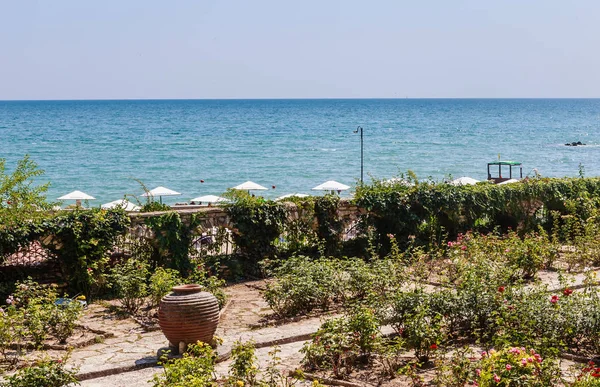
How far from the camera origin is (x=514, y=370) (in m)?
6.13

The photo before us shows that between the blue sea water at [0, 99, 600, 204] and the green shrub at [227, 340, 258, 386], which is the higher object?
the green shrub at [227, 340, 258, 386]

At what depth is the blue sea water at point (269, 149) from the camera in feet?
158

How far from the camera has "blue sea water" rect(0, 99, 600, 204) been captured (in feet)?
158

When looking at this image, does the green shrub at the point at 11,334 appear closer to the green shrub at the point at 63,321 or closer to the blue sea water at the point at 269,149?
the green shrub at the point at 63,321

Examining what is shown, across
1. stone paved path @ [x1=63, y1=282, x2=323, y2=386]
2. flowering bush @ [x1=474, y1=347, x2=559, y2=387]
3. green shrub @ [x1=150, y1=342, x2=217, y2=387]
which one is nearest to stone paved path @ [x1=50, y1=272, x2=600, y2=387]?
stone paved path @ [x1=63, y1=282, x2=323, y2=386]

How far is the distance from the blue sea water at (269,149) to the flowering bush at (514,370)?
25.5 meters

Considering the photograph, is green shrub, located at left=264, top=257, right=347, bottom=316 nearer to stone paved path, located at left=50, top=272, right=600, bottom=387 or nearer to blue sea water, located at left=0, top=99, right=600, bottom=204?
stone paved path, located at left=50, top=272, right=600, bottom=387

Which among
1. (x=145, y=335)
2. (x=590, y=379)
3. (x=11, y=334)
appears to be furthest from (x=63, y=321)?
(x=590, y=379)

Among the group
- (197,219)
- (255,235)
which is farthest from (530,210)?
(197,219)

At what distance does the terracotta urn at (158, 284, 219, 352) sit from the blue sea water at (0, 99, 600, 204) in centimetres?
2399

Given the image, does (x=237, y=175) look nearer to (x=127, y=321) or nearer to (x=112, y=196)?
(x=112, y=196)

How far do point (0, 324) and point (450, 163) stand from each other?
49.8m

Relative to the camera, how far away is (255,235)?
13.7 m

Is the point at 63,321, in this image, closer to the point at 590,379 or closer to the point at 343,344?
the point at 343,344
